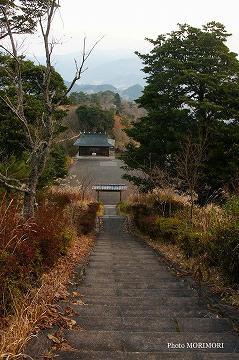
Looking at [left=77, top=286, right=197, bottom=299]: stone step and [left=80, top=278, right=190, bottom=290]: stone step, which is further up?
[left=77, top=286, right=197, bottom=299]: stone step

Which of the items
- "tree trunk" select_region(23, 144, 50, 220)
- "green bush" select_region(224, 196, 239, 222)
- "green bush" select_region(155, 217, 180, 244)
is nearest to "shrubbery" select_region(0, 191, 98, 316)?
"tree trunk" select_region(23, 144, 50, 220)

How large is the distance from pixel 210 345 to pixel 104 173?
40.8 metres

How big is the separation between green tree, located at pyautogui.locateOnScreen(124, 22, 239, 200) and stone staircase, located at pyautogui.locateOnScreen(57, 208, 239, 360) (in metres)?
9.72

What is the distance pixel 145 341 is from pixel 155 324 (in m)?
0.64

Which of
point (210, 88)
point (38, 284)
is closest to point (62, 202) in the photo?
point (210, 88)

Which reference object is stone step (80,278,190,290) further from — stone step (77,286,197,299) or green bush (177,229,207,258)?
green bush (177,229,207,258)

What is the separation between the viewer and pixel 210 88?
15.9 metres

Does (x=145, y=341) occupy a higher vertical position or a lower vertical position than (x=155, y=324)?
higher

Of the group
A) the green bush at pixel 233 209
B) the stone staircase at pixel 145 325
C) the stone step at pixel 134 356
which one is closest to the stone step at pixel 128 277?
the stone staircase at pixel 145 325

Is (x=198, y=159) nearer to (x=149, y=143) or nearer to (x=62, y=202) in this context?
(x=149, y=143)

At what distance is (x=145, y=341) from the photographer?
11.5 ft

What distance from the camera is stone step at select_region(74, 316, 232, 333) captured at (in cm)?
398

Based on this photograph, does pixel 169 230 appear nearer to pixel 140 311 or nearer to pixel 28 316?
pixel 140 311

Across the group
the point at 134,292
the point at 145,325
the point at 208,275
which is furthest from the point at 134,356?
the point at 208,275
